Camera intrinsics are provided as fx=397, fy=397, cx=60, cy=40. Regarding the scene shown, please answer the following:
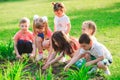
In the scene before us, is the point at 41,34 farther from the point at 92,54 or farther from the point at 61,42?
the point at 92,54

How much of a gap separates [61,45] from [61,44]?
19 mm

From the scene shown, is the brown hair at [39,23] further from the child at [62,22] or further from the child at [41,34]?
the child at [62,22]

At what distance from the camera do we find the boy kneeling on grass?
6.20 metres

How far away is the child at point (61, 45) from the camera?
261 inches

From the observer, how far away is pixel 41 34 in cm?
756

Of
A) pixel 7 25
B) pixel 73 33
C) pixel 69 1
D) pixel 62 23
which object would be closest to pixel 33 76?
pixel 62 23

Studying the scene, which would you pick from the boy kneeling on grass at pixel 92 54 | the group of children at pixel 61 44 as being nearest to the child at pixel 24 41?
the group of children at pixel 61 44

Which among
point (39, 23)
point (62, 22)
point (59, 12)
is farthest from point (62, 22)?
point (39, 23)

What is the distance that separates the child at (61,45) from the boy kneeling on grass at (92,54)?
0.77ft

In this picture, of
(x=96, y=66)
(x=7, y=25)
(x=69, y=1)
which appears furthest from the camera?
(x=69, y=1)

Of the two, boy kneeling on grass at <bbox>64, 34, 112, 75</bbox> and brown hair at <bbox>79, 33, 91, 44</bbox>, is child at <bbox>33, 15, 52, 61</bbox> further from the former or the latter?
brown hair at <bbox>79, 33, 91, 44</bbox>

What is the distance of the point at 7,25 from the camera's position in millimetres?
13492

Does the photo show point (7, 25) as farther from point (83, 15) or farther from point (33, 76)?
point (33, 76)

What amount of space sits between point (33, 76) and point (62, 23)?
185 cm
